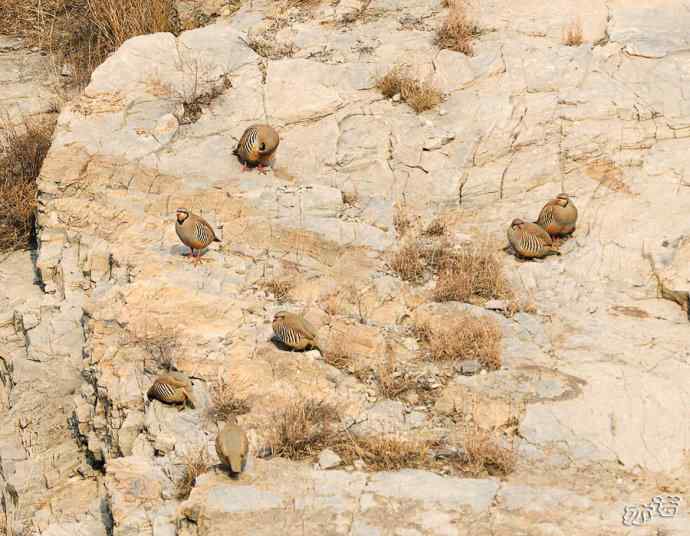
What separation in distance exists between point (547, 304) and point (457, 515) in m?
3.37

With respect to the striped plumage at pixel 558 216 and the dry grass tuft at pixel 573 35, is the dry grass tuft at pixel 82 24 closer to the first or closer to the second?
the dry grass tuft at pixel 573 35

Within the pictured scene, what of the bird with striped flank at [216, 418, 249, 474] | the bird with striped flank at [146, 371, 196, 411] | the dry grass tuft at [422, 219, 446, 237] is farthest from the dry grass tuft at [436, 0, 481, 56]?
the bird with striped flank at [216, 418, 249, 474]

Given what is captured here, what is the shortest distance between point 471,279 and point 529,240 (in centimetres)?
92

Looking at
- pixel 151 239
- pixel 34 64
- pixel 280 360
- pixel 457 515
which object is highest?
pixel 34 64

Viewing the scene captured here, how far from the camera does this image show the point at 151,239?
11.2 meters

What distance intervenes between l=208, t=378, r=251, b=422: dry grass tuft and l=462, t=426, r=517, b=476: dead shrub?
2.01 metres

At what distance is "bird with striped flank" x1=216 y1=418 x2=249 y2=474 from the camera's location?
7785 mm

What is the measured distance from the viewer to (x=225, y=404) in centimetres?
879

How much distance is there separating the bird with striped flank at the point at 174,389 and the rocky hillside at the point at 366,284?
0.12m

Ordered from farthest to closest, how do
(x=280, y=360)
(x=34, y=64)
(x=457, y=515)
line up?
(x=34, y=64) < (x=280, y=360) < (x=457, y=515)

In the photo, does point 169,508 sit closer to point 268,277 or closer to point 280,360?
point 280,360

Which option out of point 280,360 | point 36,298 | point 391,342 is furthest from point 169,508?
point 36,298

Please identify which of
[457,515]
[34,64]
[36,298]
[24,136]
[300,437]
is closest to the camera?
[457,515]

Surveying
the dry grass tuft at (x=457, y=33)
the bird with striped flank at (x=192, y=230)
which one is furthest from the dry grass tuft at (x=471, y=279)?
the dry grass tuft at (x=457, y=33)
